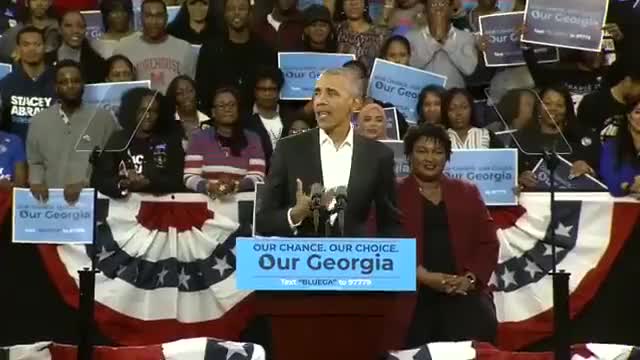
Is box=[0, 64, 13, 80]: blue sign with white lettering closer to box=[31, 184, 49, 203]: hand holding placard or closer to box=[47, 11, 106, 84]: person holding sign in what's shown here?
box=[47, 11, 106, 84]: person holding sign

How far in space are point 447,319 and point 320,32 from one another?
3.27m

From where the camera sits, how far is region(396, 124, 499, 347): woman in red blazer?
6.02 meters

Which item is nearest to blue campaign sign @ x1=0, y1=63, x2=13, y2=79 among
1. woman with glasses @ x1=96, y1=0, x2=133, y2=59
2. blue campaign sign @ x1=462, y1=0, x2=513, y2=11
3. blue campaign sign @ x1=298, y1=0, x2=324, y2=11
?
woman with glasses @ x1=96, y1=0, x2=133, y2=59

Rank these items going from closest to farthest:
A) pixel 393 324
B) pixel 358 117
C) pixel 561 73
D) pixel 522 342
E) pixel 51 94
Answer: pixel 393 324
pixel 522 342
pixel 358 117
pixel 51 94
pixel 561 73

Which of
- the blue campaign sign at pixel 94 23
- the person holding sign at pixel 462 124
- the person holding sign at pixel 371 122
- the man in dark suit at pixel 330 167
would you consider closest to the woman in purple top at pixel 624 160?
the person holding sign at pixel 462 124

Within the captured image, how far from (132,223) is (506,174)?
2098mm

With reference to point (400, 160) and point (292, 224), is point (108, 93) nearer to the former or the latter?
point (400, 160)

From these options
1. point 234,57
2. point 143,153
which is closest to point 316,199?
point 143,153

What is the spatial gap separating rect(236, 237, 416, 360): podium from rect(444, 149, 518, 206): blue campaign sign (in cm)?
237

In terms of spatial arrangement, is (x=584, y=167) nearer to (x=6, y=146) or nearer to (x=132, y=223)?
(x=132, y=223)

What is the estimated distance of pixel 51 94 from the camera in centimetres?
813

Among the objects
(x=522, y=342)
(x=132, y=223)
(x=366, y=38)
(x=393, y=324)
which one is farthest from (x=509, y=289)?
(x=366, y=38)

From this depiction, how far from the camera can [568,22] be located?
8422 mm

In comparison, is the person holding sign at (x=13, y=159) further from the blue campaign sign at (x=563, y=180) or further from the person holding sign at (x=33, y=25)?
the blue campaign sign at (x=563, y=180)
